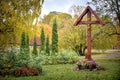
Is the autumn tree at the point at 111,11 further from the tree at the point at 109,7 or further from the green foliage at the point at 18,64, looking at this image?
the green foliage at the point at 18,64

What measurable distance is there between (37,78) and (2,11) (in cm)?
383

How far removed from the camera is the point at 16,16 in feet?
43.8

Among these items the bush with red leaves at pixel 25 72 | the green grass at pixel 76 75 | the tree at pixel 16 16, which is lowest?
the green grass at pixel 76 75

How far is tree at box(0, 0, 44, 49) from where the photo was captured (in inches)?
522

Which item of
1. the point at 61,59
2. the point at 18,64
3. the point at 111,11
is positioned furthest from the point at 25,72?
the point at 111,11

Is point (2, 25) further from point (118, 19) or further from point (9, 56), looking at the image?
point (118, 19)

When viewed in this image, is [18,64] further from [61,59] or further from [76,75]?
[61,59]

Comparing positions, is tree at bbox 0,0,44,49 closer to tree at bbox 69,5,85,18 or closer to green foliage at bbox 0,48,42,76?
green foliage at bbox 0,48,42,76

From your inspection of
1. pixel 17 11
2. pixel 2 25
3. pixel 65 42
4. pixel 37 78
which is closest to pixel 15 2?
pixel 17 11

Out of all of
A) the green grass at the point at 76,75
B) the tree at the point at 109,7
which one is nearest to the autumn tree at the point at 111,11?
the tree at the point at 109,7

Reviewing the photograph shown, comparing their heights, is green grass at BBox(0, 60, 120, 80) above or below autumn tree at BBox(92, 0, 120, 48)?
below

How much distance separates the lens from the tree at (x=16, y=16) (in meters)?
13.2

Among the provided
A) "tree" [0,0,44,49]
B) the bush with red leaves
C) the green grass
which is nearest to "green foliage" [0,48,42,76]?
the bush with red leaves

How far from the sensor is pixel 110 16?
99.5 feet
